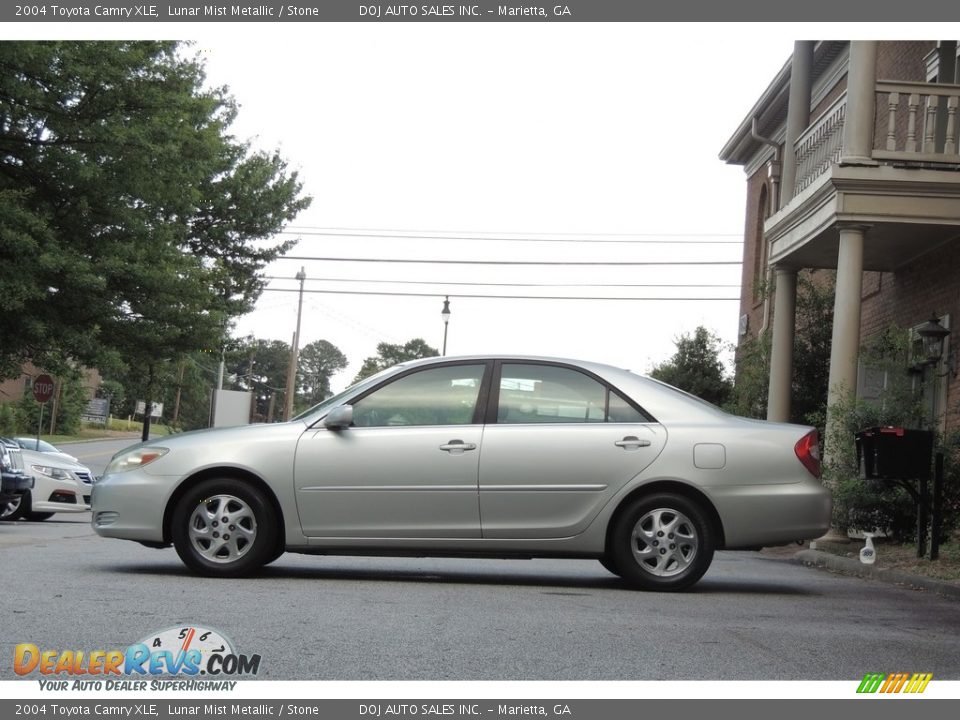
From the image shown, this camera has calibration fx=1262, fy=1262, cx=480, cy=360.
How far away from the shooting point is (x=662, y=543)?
27.3 feet

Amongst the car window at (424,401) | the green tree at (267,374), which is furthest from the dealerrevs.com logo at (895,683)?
the green tree at (267,374)

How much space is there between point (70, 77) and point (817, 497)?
657 inches

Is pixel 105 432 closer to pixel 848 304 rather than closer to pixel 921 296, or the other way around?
pixel 921 296

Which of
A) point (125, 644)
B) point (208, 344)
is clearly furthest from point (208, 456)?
point (208, 344)

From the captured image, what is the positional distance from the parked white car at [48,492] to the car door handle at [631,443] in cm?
1091

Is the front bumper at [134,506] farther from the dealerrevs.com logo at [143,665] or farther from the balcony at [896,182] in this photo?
the balcony at [896,182]

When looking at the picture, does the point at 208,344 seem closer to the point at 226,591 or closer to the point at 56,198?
the point at 56,198

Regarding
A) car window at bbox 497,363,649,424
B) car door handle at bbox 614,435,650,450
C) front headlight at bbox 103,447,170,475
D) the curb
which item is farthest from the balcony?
front headlight at bbox 103,447,170,475

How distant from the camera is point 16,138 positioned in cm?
2183

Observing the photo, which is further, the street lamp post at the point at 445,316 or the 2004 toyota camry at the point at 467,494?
the street lamp post at the point at 445,316

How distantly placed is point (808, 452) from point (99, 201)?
1710 centimetres

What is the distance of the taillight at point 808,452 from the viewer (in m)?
8.55
